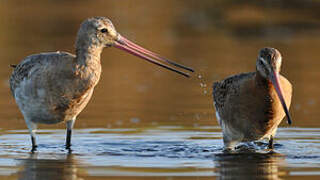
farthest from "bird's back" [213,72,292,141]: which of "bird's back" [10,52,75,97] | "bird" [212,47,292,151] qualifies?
"bird's back" [10,52,75,97]

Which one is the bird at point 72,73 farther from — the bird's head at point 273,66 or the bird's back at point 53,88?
the bird's head at point 273,66

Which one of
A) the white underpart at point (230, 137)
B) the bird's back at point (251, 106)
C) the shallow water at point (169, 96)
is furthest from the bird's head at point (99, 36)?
the shallow water at point (169, 96)

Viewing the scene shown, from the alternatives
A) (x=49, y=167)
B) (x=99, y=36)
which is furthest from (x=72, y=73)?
(x=49, y=167)

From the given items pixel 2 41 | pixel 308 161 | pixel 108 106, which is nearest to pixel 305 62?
pixel 108 106

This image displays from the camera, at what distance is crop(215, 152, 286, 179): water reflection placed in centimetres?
873

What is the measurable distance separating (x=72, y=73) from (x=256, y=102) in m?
2.16

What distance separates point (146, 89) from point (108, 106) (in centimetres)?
Result: 158

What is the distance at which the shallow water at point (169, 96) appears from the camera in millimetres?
9344

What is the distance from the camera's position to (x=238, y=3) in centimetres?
2875

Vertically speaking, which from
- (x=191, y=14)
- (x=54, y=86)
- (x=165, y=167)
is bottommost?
(x=165, y=167)

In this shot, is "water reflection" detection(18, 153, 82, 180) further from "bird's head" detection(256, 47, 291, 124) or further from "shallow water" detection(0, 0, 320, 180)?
"bird's head" detection(256, 47, 291, 124)

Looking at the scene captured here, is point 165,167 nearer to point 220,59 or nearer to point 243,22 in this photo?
point 220,59

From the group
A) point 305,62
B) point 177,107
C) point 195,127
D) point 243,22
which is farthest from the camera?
point 243,22

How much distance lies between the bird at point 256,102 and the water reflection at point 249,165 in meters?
0.33
